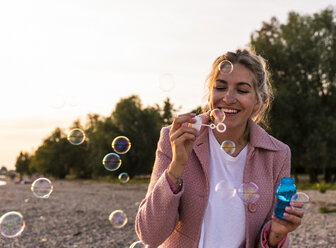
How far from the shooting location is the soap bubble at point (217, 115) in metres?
2.58

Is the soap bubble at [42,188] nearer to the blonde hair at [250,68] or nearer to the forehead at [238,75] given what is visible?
the blonde hair at [250,68]

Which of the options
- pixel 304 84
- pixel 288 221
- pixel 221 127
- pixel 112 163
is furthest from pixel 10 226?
pixel 304 84

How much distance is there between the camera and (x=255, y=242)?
2547 millimetres

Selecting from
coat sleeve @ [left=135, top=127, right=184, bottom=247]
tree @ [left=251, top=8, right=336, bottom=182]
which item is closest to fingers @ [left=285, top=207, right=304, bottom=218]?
coat sleeve @ [left=135, top=127, right=184, bottom=247]

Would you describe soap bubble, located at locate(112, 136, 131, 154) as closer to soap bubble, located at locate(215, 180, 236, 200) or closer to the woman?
the woman

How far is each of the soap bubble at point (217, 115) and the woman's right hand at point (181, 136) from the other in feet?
1.08

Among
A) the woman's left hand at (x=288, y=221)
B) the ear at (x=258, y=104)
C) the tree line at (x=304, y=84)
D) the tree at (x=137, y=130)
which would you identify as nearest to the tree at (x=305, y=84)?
the tree line at (x=304, y=84)

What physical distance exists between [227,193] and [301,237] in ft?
18.1

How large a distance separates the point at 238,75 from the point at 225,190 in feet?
2.31

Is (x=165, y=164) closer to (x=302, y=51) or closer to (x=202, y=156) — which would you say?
(x=202, y=156)

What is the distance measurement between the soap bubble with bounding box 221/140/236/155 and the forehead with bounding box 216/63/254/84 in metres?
0.39

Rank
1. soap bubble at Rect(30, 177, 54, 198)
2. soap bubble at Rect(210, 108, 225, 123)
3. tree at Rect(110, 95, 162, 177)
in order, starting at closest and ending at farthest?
soap bubble at Rect(210, 108, 225, 123), soap bubble at Rect(30, 177, 54, 198), tree at Rect(110, 95, 162, 177)

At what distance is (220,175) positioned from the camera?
103 inches

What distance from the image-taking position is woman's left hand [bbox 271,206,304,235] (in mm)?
2230
